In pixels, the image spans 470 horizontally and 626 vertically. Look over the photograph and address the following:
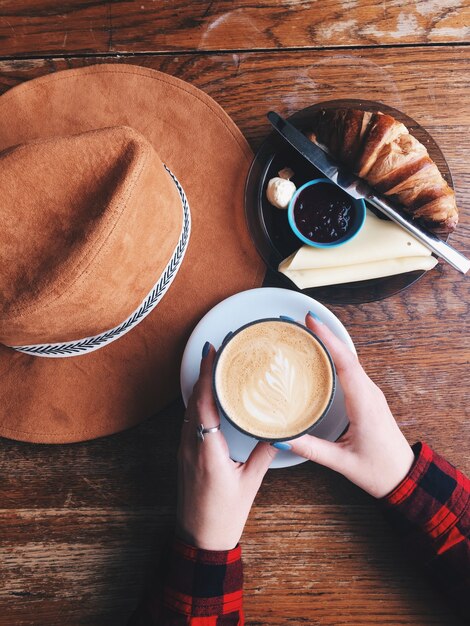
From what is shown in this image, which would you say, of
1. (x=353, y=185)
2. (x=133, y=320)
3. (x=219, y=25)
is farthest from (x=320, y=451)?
(x=219, y=25)

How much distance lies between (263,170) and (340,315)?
0.36 metres

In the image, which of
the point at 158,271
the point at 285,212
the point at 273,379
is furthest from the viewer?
the point at 285,212

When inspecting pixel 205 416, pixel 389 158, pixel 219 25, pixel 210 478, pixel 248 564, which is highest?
pixel 219 25

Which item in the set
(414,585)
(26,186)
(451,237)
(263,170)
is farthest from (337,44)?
(414,585)

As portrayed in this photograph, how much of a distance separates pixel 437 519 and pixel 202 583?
1.60ft

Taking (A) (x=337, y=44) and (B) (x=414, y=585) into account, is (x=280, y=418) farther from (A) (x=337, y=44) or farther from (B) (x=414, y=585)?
(A) (x=337, y=44)

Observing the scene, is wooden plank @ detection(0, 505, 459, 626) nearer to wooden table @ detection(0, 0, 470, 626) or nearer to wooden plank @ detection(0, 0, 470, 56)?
wooden table @ detection(0, 0, 470, 626)

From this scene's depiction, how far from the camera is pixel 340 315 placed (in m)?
1.20

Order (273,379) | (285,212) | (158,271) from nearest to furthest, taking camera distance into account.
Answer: (273,379)
(158,271)
(285,212)

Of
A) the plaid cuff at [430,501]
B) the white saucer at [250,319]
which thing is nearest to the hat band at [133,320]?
the white saucer at [250,319]

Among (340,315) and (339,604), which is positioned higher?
(340,315)

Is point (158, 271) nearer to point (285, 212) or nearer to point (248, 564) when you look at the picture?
point (285, 212)

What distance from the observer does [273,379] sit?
972 millimetres

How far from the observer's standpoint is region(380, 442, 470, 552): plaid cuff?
1.08 m
